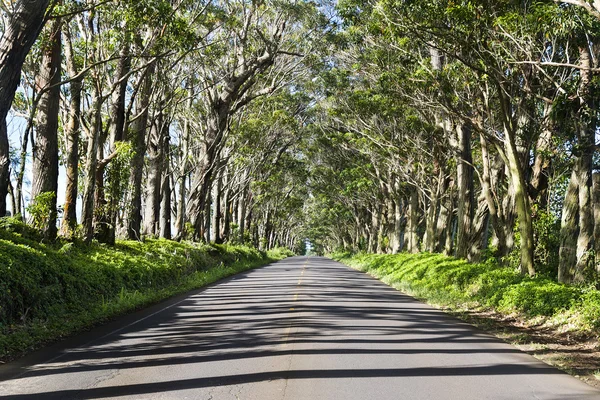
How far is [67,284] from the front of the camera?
12086 millimetres

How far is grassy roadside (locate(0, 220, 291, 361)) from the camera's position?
9.53 metres

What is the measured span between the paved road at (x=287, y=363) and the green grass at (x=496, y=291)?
5.75 ft

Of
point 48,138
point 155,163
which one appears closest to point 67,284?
point 48,138

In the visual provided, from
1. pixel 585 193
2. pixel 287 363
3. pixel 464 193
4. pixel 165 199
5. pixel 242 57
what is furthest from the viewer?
pixel 165 199

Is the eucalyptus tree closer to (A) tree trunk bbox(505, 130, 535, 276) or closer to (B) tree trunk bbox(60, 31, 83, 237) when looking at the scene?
(B) tree trunk bbox(60, 31, 83, 237)

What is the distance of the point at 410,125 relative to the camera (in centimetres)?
2561

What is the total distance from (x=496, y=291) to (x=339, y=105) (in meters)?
17.8

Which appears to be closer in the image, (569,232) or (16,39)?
(16,39)

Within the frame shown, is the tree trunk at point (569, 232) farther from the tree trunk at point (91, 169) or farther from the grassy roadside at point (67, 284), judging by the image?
the tree trunk at point (91, 169)

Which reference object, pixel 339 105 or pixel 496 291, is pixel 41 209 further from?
pixel 339 105

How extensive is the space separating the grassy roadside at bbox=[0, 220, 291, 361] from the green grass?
7.66 meters

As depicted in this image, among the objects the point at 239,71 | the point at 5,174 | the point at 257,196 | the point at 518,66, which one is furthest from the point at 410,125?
the point at 257,196

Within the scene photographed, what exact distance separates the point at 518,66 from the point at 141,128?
44.3 feet

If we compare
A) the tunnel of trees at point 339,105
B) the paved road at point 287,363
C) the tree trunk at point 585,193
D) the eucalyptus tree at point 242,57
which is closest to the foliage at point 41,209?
the tunnel of trees at point 339,105
